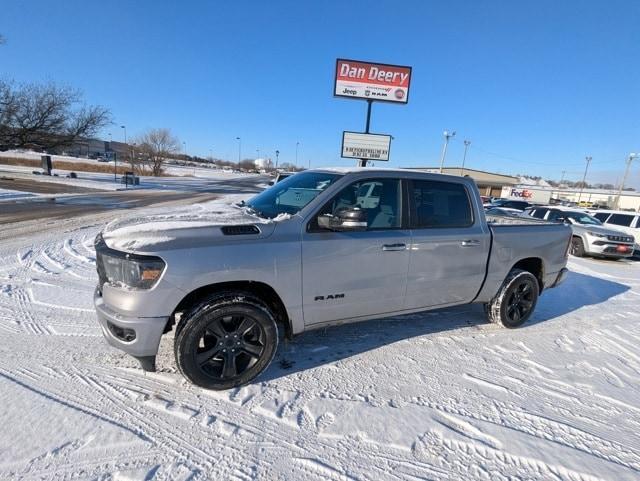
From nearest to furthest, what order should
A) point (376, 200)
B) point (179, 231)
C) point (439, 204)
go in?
point (179, 231)
point (376, 200)
point (439, 204)

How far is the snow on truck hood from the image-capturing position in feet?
8.13

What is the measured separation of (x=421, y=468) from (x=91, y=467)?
6.69ft

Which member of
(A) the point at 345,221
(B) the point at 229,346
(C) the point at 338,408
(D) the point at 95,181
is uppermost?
(A) the point at 345,221

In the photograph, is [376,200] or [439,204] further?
[439,204]

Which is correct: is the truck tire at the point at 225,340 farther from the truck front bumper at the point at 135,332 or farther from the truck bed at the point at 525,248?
the truck bed at the point at 525,248

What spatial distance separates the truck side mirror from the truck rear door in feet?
2.68

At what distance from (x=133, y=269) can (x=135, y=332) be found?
48 cm

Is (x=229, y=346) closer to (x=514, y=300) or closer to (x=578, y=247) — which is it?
(x=514, y=300)

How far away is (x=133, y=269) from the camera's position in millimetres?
2451

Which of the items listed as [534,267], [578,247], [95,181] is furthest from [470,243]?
[95,181]

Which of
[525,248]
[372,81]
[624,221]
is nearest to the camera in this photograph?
[525,248]

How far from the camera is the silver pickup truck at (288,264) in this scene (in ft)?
8.24

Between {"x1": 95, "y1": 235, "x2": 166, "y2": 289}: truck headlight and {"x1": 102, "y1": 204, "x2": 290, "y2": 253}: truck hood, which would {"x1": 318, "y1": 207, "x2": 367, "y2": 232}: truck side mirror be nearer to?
{"x1": 102, "y1": 204, "x2": 290, "y2": 253}: truck hood

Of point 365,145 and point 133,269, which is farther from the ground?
point 365,145
